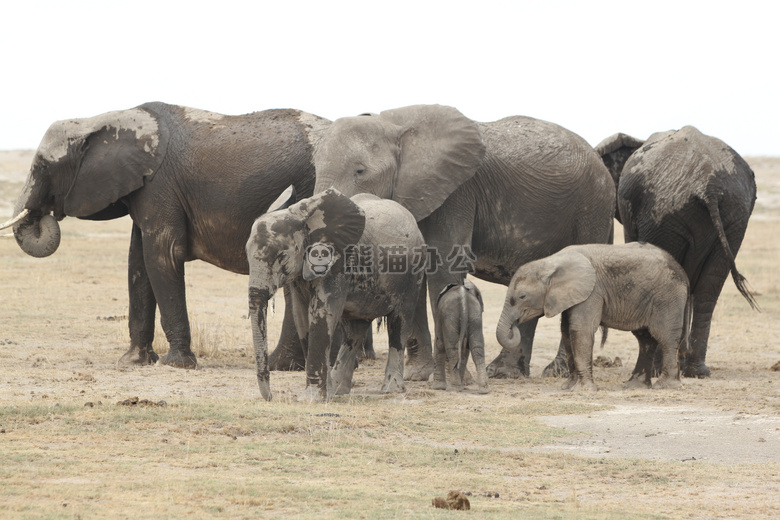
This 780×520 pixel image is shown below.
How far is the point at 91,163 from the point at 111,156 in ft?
0.87

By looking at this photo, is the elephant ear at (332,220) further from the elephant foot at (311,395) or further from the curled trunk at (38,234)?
the curled trunk at (38,234)

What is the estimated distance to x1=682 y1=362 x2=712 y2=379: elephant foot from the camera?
43.2 feet

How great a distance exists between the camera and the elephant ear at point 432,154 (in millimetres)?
12141

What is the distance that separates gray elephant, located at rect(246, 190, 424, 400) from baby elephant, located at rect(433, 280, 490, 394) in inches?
15.5

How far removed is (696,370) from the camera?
1317 centimetres

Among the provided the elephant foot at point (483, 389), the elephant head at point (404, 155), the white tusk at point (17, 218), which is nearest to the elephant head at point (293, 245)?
the elephant head at point (404, 155)

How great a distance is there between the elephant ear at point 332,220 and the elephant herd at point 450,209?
98 cm

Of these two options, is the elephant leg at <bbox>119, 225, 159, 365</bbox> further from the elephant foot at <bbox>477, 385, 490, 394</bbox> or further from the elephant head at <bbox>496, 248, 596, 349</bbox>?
the elephant head at <bbox>496, 248, 596, 349</bbox>

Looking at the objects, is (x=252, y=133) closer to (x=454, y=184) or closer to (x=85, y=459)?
(x=454, y=184)

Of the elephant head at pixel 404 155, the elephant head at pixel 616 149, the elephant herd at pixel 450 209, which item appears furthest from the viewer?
the elephant head at pixel 616 149

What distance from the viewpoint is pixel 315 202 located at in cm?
989

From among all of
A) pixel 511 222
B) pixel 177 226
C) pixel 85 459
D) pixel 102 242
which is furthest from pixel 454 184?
pixel 102 242

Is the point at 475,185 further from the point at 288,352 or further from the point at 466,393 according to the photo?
the point at 288,352

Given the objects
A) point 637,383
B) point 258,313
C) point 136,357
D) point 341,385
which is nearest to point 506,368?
point 637,383
